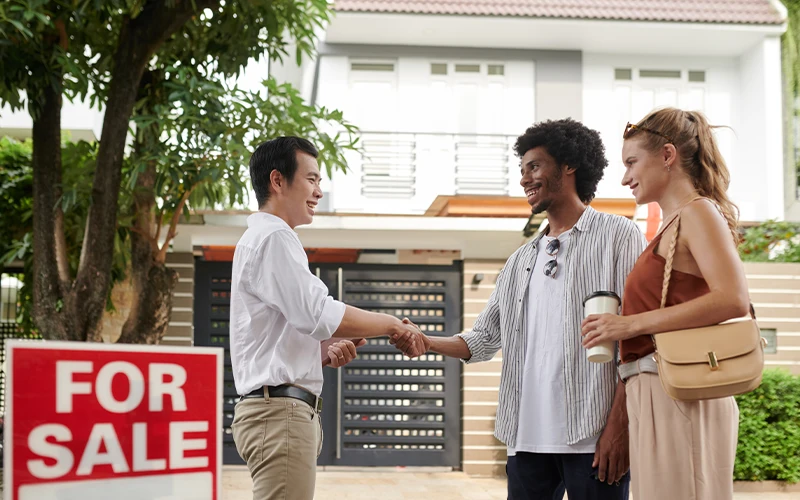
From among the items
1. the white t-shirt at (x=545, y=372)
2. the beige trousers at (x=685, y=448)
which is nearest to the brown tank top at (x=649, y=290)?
the beige trousers at (x=685, y=448)

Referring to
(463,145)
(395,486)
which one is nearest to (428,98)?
(463,145)

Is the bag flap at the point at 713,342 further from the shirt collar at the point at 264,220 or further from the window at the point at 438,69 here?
the window at the point at 438,69

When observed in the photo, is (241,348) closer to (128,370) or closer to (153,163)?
(128,370)

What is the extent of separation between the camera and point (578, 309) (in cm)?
292

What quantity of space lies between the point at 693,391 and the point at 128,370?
138cm

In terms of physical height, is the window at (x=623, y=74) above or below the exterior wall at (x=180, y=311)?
above

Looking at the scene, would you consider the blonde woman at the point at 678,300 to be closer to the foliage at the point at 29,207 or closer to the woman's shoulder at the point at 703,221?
the woman's shoulder at the point at 703,221

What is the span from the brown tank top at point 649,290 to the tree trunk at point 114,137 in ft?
17.6

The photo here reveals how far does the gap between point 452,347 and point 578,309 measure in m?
0.56

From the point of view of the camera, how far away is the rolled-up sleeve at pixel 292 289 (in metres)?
2.73

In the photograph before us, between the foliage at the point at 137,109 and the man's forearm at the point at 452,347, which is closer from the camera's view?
the man's forearm at the point at 452,347

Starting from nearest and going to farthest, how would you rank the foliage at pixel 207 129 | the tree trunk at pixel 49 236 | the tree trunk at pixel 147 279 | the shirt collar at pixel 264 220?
the shirt collar at pixel 264 220 < the tree trunk at pixel 49 236 < the foliage at pixel 207 129 < the tree trunk at pixel 147 279

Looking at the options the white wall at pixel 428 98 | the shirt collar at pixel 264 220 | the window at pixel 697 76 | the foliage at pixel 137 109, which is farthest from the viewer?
the window at pixel 697 76

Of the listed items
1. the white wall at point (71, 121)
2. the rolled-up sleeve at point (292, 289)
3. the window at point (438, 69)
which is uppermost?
the window at point (438, 69)
